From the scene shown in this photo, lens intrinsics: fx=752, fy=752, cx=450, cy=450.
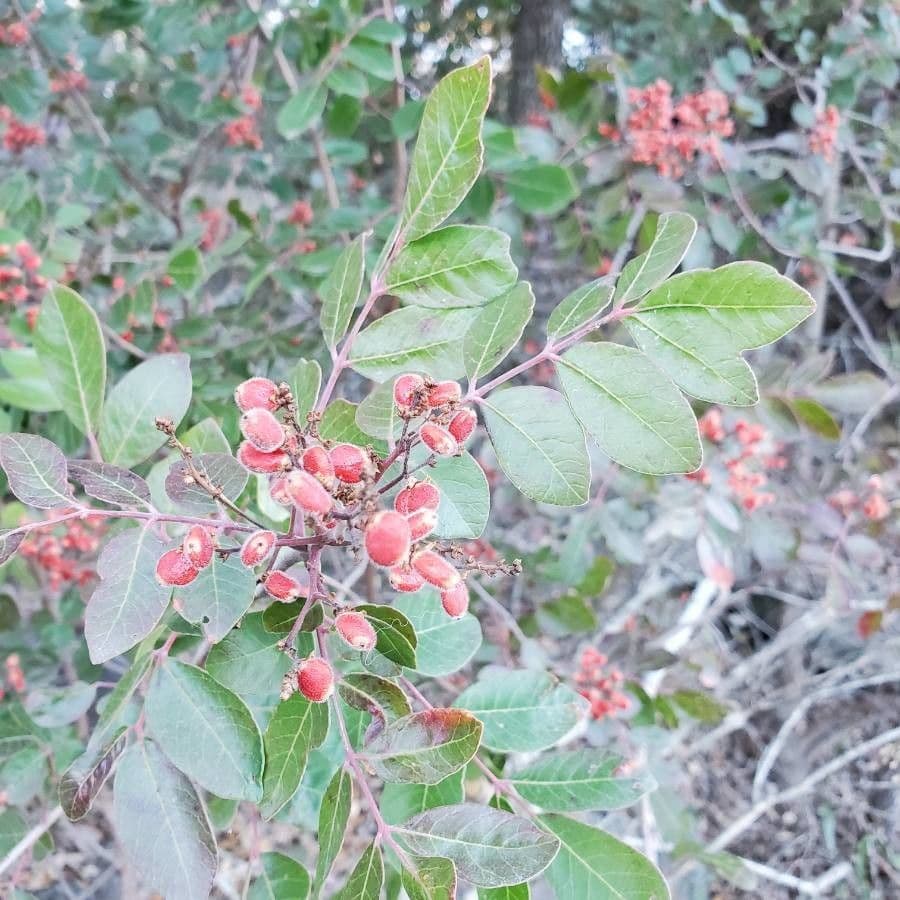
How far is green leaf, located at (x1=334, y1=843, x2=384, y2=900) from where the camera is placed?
0.56m

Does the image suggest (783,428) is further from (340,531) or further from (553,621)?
(340,531)

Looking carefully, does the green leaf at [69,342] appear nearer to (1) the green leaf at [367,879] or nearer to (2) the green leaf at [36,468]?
(2) the green leaf at [36,468]

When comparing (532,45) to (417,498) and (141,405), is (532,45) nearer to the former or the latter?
(141,405)

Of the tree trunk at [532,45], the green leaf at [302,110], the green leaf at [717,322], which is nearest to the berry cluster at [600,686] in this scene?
the green leaf at [717,322]

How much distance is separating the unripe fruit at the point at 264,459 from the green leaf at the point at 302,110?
922mm

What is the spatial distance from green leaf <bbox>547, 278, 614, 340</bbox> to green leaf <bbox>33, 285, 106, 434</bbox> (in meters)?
0.45

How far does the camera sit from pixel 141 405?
2.43ft

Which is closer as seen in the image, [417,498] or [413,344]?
[417,498]

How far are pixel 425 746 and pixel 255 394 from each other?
0.29 meters

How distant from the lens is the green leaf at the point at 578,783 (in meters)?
0.74

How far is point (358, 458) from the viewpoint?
21.1 inches

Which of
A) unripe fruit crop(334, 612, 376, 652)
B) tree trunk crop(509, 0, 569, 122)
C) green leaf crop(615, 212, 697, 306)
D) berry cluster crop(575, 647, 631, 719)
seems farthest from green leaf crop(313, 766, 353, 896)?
tree trunk crop(509, 0, 569, 122)

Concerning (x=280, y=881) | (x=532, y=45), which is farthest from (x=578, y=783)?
(x=532, y=45)

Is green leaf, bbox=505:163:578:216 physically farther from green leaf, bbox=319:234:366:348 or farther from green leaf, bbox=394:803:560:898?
green leaf, bbox=394:803:560:898
